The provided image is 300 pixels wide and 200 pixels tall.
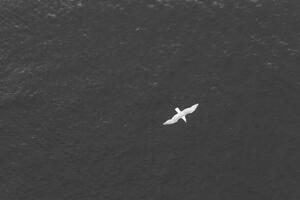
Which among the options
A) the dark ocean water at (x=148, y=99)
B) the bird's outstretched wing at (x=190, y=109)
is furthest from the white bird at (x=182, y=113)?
the dark ocean water at (x=148, y=99)

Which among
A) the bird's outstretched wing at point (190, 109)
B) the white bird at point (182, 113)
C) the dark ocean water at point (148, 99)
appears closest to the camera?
the dark ocean water at point (148, 99)

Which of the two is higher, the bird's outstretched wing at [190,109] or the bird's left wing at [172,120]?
the bird's outstretched wing at [190,109]

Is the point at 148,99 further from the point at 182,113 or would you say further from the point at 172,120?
the point at 172,120

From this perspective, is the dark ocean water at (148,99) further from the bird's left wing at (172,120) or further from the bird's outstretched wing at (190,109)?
the bird's left wing at (172,120)

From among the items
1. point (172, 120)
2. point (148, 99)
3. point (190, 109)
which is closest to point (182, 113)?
point (190, 109)

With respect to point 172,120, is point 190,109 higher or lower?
higher

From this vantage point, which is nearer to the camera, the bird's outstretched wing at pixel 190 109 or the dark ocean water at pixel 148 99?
the dark ocean water at pixel 148 99

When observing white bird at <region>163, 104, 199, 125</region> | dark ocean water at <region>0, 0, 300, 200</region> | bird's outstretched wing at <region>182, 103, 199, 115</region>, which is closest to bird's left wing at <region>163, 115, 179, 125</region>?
white bird at <region>163, 104, 199, 125</region>

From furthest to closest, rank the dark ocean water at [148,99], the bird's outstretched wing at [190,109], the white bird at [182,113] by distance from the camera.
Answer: the bird's outstretched wing at [190,109] → the white bird at [182,113] → the dark ocean water at [148,99]

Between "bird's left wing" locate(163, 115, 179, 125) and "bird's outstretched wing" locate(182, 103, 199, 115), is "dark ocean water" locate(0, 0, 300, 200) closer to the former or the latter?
"bird's outstretched wing" locate(182, 103, 199, 115)
